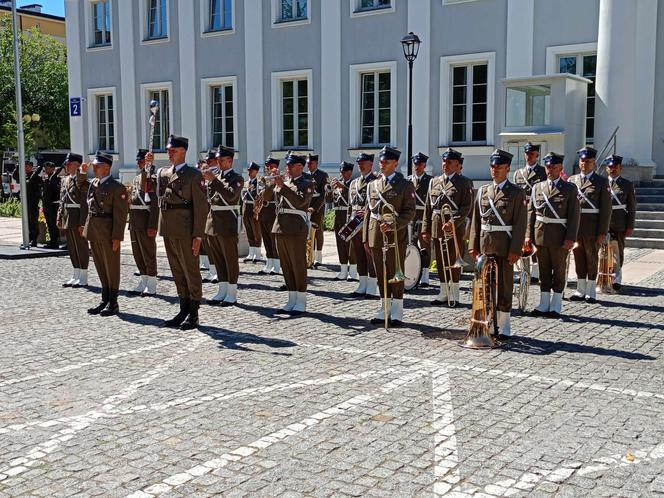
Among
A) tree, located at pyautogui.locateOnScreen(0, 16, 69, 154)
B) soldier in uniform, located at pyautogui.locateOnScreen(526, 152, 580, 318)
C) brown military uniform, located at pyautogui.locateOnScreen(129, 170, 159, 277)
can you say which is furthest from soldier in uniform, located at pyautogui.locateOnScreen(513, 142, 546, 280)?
tree, located at pyautogui.locateOnScreen(0, 16, 69, 154)

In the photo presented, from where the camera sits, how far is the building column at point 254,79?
2411cm

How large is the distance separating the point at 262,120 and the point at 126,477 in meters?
20.4

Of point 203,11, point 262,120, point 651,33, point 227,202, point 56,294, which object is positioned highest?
point 203,11

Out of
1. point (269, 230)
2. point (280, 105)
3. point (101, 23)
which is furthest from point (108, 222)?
point (101, 23)

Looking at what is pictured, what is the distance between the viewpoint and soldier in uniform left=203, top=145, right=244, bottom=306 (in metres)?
10.4

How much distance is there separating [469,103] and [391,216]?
41.7 feet

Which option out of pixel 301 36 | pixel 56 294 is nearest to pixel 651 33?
pixel 301 36

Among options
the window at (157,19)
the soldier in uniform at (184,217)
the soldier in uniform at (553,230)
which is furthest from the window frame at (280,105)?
the soldier in uniform at (184,217)

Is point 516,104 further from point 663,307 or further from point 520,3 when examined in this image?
point 663,307

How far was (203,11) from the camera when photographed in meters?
25.1

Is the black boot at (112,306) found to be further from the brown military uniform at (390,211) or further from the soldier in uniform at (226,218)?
the brown military uniform at (390,211)

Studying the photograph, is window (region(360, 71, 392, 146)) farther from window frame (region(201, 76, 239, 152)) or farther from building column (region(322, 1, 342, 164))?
window frame (region(201, 76, 239, 152))

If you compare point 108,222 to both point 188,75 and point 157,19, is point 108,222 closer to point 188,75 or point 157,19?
point 188,75

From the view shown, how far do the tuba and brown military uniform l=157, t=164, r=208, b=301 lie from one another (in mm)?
3101
